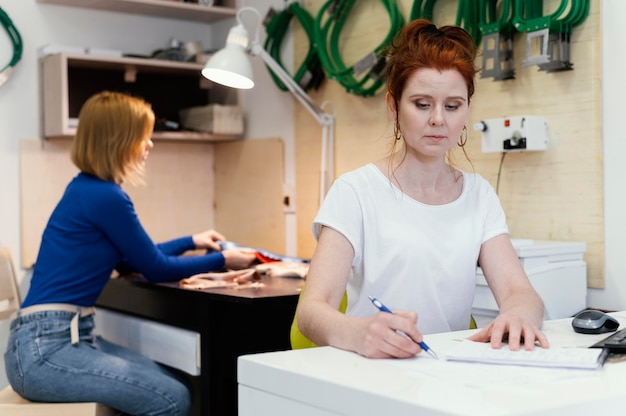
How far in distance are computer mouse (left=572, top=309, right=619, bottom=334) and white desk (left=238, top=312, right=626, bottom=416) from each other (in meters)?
0.27

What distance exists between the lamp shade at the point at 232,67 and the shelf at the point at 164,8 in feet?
2.62

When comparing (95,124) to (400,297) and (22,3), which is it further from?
(400,297)

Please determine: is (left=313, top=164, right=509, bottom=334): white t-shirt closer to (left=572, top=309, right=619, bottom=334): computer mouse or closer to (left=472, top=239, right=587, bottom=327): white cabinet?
(left=572, top=309, right=619, bottom=334): computer mouse

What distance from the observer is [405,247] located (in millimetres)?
1776

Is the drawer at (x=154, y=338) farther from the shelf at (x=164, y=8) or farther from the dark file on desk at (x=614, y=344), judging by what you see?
the dark file on desk at (x=614, y=344)

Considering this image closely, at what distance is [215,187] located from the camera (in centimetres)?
407

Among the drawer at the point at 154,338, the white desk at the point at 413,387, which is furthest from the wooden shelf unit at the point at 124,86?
the white desk at the point at 413,387

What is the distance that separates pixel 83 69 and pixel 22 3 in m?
0.36

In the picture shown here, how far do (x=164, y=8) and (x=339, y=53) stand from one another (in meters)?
0.83

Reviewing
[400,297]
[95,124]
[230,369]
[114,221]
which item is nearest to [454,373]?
[400,297]

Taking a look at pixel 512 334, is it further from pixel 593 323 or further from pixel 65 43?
pixel 65 43

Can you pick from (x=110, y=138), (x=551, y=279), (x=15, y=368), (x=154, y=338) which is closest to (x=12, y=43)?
(x=110, y=138)

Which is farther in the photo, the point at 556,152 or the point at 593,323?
the point at 556,152

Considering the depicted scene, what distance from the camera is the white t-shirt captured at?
1775 millimetres
